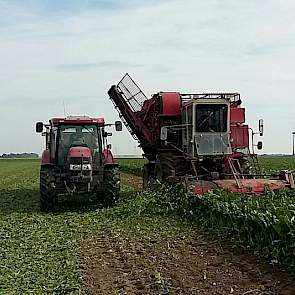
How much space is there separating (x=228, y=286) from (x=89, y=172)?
871 centimetres

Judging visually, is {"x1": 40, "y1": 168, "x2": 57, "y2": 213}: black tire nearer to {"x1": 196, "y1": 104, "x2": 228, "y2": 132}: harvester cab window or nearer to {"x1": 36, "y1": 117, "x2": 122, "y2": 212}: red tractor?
{"x1": 36, "y1": 117, "x2": 122, "y2": 212}: red tractor

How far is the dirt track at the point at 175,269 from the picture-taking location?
8.04 meters

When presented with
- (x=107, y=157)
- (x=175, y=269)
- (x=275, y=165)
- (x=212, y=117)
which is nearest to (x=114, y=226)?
(x=107, y=157)

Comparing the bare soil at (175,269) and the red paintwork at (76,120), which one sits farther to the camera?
the red paintwork at (76,120)

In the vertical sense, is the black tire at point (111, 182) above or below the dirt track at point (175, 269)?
above

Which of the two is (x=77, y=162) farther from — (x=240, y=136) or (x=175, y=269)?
(x=175, y=269)

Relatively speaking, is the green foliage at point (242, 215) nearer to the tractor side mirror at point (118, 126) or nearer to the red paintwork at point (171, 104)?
the tractor side mirror at point (118, 126)

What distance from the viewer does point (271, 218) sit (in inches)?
393

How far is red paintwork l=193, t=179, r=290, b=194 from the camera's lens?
52.1 feet

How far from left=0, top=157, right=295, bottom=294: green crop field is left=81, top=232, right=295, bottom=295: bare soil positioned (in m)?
0.27

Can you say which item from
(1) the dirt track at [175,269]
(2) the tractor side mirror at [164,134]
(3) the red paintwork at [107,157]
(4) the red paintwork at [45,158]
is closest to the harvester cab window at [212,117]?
(2) the tractor side mirror at [164,134]

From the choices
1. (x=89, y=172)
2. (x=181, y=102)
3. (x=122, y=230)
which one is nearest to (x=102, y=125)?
(x=89, y=172)

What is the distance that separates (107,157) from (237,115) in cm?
422

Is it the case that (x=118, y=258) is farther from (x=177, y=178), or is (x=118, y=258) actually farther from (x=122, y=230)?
(x=177, y=178)
